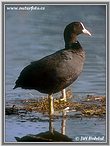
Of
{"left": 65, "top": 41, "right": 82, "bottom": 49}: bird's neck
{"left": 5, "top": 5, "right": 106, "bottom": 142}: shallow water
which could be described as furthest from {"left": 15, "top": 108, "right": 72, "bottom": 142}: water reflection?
{"left": 65, "top": 41, "right": 82, "bottom": 49}: bird's neck

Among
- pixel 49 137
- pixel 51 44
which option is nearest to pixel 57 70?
pixel 51 44

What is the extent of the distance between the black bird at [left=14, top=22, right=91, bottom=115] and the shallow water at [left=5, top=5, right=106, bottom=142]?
2 centimetres

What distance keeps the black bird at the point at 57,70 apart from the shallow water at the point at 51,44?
25mm

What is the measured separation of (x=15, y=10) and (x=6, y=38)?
13 cm

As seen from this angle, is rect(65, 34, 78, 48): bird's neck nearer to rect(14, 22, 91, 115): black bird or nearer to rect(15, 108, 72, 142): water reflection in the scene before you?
rect(14, 22, 91, 115): black bird

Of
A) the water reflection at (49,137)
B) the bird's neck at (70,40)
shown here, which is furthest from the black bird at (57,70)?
the water reflection at (49,137)

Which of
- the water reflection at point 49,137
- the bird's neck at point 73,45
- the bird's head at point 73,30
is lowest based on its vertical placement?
the water reflection at point 49,137

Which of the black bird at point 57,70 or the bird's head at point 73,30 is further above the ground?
the bird's head at point 73,30

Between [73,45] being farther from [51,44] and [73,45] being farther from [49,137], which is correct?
[49,137]

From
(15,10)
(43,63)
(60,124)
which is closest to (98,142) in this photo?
(60,124)

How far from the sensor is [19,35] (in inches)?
141

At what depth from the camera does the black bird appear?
353 cm

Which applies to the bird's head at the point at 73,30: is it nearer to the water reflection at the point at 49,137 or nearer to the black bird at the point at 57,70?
the black bird at the point at 57,70

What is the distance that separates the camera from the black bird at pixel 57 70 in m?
3.53
